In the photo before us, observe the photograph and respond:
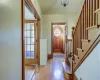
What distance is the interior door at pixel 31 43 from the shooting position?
21.4ft

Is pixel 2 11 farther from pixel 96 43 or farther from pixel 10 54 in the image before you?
pixel 96 43

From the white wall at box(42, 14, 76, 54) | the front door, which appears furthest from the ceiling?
the front door

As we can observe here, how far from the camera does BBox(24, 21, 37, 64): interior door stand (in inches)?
257

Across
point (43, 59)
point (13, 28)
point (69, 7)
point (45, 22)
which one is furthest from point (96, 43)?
point (45, 22)

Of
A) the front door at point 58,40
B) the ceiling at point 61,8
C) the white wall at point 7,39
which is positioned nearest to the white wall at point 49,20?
the ceiling at point 61,8

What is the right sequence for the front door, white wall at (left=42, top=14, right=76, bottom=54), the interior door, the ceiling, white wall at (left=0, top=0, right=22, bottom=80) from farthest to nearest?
the front door
white wall at (left=42, top=14, right=76, bottom=54)
the ceiling
the interior door
white wall at (left=0, top=0, right=22, bottom=80)

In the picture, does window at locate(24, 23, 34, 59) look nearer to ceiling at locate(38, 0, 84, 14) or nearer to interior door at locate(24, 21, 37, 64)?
interior door at locate(24, 21, 37, 64)

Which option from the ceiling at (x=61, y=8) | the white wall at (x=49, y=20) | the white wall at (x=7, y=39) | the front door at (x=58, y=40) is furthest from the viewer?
the front door at (x=58, y=40)

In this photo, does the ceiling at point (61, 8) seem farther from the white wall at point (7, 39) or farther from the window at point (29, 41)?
the white wall at point (7, 39)

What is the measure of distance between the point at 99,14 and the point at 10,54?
1391mm

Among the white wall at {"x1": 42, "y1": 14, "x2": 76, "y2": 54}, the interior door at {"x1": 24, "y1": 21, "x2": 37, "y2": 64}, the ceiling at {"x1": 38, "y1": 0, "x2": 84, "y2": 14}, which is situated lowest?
the interior door at {"x1": 24, "y1": 21, "x2": 37, "y2": 64}

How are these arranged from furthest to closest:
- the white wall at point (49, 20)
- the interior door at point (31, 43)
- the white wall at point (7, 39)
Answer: the white wall at point (49, 20)
the interior door at point (31, 43)
the white wall at point (7, 39)

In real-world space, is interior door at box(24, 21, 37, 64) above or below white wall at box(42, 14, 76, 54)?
below

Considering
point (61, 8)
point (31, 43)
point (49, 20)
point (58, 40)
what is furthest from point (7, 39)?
point (58, 40)
